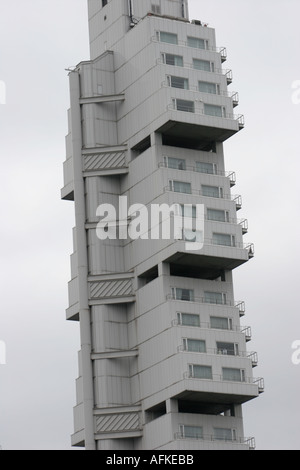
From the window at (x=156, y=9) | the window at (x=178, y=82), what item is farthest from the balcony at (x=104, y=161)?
the window at (x=156, y=9)

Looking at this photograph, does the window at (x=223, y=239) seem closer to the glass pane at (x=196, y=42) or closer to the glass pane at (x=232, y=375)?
the glass pane at (x=232, y=375)

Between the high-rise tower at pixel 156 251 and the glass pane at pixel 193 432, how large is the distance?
0.10 m

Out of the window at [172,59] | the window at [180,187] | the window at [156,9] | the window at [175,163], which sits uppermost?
the window at [156,9]

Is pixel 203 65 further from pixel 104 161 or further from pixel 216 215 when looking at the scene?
pixel 216 215

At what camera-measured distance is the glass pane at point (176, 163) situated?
584ft

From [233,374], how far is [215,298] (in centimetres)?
910

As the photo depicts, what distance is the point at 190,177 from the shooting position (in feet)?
583

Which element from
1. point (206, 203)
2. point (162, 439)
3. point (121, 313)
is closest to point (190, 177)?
point (206, 203)

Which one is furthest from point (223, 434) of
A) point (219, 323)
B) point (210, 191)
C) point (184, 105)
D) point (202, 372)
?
point (184, 105)

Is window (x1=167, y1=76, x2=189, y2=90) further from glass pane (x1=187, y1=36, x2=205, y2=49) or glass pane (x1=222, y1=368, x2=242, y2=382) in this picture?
glass pane (x1=222, y1=368, x2=242, y2=382)

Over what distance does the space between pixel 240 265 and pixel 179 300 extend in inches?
359

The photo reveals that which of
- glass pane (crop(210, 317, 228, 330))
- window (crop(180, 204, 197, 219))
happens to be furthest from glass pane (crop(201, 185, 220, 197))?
glass pane (crop(210, 317, 228, 330))

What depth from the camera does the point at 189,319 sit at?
17200 cm

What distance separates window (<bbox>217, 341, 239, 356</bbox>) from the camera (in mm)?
172000
